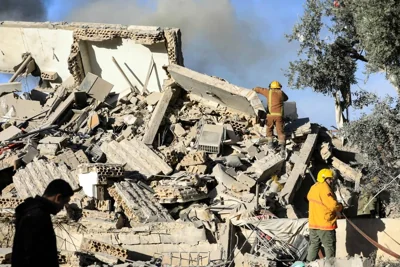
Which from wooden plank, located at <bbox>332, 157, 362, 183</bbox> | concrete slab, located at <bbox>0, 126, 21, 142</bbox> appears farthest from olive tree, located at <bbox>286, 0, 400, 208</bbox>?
concrete slab, located at <bbox>0, 126, 21, 142</bbox>

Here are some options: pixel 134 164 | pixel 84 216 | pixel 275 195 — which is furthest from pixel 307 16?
pixel 84 216

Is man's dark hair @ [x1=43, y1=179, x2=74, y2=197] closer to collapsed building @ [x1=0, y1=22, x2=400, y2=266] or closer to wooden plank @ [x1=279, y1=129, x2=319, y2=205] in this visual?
collapsed building @ [x1=0, y1=22, x2=400, y2=266]

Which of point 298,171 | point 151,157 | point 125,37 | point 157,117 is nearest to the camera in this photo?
point 298,171

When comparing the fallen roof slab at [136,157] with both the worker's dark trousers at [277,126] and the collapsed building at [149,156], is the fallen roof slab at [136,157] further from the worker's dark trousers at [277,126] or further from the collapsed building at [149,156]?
the worker's dark trousers at [277,126]

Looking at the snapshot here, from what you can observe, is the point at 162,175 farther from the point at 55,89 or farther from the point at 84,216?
the point at 55,89

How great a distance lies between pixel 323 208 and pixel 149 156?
4235 millimetres

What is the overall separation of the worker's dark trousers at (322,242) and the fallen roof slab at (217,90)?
172 inches

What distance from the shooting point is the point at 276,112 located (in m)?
13.0

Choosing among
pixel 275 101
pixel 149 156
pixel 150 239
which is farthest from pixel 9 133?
pixel 275 101

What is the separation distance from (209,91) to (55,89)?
14.3 ft

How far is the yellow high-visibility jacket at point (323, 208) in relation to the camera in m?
9.20

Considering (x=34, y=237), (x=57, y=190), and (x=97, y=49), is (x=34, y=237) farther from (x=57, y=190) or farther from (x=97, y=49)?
(x=97, y=49)

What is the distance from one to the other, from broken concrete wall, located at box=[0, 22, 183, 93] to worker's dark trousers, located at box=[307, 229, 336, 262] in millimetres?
6599

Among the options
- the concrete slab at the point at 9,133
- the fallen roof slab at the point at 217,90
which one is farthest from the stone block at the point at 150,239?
the concrete slab at the point at 9,133
